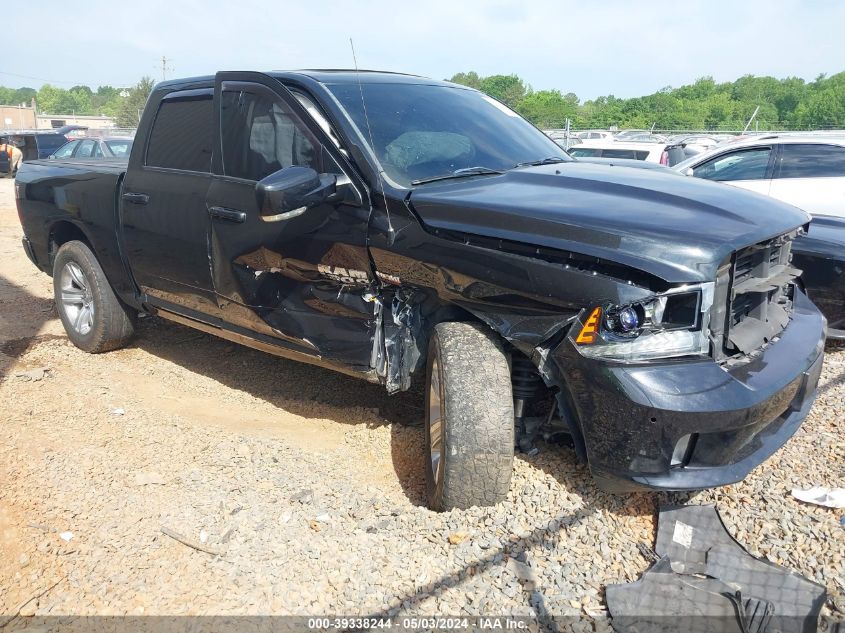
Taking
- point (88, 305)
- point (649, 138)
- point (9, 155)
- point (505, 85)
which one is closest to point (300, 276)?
point (88, 305)

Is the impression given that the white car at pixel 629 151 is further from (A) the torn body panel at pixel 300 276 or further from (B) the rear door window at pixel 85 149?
(B) the rear door window at pixel 85 149

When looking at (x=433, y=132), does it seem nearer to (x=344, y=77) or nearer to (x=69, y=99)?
(x=344, y=77)

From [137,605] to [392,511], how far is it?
3.63 ft

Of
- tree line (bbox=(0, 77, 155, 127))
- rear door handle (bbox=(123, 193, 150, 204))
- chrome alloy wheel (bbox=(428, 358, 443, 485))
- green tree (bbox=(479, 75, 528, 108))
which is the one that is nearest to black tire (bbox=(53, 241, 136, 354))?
rear door handle (bbox=(123, 193, 150, 204))

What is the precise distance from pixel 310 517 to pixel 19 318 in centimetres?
480

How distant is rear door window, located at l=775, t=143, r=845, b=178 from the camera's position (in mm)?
7020

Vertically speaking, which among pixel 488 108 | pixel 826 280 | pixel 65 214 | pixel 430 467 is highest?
pixel 488 108

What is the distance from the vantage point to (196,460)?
3.65 meters

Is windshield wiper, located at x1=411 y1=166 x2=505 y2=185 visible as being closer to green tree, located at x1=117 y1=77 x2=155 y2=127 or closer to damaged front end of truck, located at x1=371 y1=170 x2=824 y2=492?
damaged front end of truck, located at x1=371 y1=170 x2=824 y2=492

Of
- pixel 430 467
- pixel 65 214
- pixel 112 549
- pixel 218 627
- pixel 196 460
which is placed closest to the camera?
pixel 218 627

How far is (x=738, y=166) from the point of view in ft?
25.1

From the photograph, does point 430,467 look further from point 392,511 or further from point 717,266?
point 717,266

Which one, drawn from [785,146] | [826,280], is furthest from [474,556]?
[785,146]

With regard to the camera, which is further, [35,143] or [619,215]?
[35,143]
